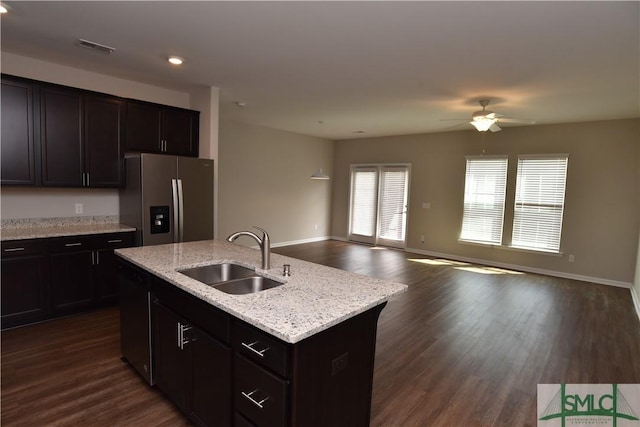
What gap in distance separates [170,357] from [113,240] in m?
2.17

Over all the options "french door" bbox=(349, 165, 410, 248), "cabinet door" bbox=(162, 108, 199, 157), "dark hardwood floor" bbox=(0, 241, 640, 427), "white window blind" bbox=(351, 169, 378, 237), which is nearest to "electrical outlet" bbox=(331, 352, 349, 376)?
"dark hardwood floor" bbox=(0, 241, 640, 427)

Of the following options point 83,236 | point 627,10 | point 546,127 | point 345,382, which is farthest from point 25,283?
point 546,127

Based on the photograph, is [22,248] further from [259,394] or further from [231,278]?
[259,394]

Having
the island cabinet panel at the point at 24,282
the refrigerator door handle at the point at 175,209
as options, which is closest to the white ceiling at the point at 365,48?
the refrigerator door handle at the point at 175,209

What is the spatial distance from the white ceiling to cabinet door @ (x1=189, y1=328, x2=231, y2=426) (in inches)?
85.4

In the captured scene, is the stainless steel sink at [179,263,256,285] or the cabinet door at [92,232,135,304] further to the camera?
the cabinet door at [92,232,135,304]

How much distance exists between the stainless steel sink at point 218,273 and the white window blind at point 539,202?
585 cm

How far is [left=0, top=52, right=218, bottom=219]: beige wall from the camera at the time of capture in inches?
137

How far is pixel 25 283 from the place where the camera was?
3197 millimetres

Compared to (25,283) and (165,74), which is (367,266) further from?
(25,283)

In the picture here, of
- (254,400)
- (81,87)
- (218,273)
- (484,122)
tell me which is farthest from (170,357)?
(484,122)

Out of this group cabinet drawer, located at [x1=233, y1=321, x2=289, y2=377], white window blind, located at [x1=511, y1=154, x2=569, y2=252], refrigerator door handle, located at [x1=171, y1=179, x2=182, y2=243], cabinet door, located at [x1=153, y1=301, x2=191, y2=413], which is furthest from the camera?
white window blind, located at [x1=511, y1=154, x2=569, y2=252]

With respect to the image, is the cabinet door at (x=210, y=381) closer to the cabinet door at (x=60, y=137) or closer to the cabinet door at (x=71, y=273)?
the cabinet door at (x=71, y=273)

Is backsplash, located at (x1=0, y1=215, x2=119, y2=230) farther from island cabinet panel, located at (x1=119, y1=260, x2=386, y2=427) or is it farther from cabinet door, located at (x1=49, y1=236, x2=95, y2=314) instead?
island cabinet panel, located at (x1=119, y1=260, x2=386, y2=427)
